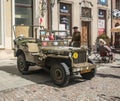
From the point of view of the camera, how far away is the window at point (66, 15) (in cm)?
1886

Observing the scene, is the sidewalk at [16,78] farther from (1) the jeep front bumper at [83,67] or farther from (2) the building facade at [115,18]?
(2) the building facade at [115,18]

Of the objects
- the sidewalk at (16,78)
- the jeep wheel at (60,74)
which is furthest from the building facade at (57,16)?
the jeep wheel at (60,74)

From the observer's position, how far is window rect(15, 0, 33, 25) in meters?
16.0

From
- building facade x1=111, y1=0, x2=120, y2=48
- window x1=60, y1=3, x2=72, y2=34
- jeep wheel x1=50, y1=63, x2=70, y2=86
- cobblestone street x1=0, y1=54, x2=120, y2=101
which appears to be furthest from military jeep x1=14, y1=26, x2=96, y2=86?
building facade x1=111, y1=0, x2=120, y2=48

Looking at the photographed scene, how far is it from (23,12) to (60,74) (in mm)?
8336

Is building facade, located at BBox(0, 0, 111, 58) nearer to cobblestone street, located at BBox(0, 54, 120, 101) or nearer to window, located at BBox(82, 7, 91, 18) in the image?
window, located at BBox(82, 7, 91, 18)

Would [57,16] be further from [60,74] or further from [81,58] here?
[60,74]

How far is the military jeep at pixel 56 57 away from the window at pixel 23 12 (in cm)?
532

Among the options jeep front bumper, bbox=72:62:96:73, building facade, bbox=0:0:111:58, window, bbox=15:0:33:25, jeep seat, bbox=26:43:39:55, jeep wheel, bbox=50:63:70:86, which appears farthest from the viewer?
window, bbox=15:0:33:25

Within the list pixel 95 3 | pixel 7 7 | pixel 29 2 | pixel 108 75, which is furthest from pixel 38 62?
pixel 95 3

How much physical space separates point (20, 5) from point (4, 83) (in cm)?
798

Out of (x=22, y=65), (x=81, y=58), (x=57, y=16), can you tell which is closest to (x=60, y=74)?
(x=81, y=58)

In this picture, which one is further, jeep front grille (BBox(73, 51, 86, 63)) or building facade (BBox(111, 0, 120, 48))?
building facade (BBox(111, 0, 120, 48))

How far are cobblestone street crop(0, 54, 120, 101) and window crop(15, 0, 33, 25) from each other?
5.91 metres
